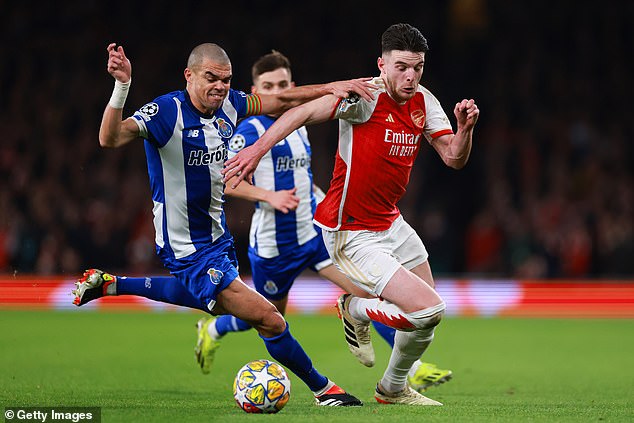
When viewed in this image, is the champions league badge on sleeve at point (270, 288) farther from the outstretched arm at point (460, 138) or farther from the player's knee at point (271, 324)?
the outstretched arm at point (460, 138)

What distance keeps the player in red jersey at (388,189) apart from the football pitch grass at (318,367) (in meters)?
0.55

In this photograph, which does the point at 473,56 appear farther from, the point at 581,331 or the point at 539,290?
the point at 581,331

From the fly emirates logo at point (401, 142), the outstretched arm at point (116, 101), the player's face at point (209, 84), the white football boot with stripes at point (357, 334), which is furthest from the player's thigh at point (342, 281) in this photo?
the outstretched arm at point (116, 101)

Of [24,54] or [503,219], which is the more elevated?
[24,54]

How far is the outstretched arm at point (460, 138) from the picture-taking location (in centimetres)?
666

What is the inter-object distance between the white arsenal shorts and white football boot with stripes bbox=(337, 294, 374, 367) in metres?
0.41

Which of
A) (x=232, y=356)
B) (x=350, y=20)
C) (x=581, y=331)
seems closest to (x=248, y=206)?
(x=350, y=20)

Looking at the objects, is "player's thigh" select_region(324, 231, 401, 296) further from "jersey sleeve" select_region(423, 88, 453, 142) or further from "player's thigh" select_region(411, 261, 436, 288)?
"jersey sleeve" select_region(423, 88, 453, 142)

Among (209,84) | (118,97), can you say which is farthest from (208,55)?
(118,97)

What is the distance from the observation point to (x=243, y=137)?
867cm

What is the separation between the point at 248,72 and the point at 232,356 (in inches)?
413

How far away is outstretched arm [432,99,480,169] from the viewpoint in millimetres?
6660

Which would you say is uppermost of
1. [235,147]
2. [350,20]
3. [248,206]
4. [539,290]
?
[350,20]

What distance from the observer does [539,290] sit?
677 inches
